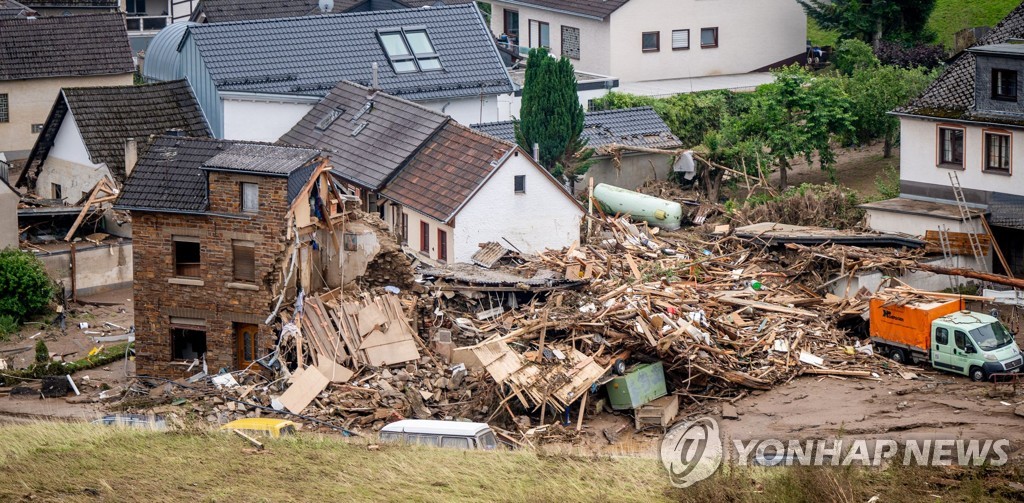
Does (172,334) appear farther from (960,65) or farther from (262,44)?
(960,65)

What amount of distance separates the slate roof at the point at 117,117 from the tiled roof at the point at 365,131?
13.6ft

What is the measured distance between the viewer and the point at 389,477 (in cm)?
2933

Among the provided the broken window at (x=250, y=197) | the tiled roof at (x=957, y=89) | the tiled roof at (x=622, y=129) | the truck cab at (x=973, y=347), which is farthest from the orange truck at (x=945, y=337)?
the tiled roof at (x=622, y=129)

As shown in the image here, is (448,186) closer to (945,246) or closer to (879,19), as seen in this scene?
(945,246)

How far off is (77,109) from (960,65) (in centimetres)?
2727

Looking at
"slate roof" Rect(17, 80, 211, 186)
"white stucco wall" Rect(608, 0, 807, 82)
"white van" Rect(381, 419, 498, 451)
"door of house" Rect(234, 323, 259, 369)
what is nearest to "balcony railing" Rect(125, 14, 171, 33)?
"white stucco wall" Rect(608, 0, 807, 82)

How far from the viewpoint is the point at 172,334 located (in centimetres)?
3916

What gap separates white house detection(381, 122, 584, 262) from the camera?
45469mm

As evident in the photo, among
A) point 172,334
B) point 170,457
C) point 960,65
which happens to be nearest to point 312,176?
point 172,334

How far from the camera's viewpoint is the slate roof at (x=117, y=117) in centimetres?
5219

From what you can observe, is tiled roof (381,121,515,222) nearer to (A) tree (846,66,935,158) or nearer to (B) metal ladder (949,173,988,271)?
(B) metal ladder (949,173,988,271)

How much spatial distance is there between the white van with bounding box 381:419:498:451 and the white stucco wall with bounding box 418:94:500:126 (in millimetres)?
24668

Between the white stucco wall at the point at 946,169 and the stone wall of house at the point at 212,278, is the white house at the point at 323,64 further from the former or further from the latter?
the stone wall of house at the point at 212,278

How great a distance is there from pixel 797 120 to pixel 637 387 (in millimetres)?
20356
